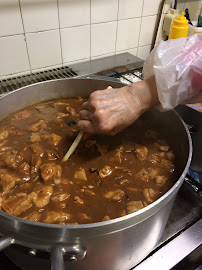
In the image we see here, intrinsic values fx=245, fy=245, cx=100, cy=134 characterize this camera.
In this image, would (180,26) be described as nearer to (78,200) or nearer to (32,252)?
(78,200)

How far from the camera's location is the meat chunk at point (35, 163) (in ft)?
2.48

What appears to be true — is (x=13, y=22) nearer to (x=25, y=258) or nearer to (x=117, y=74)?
(x=117, y=74)

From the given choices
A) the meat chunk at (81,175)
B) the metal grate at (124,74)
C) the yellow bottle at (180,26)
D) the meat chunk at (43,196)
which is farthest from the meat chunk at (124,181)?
the yellow bottle at (180,26)

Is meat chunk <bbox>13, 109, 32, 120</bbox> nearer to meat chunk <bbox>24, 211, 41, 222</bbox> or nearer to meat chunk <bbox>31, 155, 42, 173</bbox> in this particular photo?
meat chunk <bbox>31, 155, 42, 173</bbox>

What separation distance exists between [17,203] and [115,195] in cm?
27

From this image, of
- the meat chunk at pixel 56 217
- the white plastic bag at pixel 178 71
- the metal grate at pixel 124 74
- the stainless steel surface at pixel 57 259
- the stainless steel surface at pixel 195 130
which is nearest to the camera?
the stainless steel surface at pixel 57 259

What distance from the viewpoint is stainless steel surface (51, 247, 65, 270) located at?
43 centimetres

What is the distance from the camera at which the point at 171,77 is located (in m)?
0.73

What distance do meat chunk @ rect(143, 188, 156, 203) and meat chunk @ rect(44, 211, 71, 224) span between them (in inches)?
8.7

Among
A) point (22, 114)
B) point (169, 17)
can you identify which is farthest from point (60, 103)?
point (169, 17)

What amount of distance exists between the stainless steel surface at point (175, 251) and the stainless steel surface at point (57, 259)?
0.29 m

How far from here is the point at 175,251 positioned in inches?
A: 26.7

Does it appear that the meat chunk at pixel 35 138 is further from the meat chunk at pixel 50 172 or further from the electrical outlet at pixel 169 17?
the electrical outlet at pixel 169 17

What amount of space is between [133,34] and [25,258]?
134 centimetres
